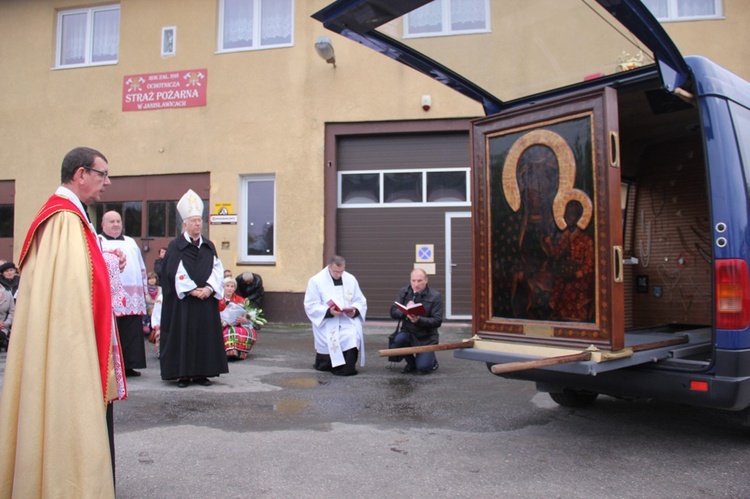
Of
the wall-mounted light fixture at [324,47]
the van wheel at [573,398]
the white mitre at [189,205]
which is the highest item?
the wall-mounted light fixture at [324,47]

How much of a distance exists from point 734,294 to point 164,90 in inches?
462

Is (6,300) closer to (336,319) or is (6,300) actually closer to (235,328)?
(235,328)

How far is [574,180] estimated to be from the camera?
422 cm

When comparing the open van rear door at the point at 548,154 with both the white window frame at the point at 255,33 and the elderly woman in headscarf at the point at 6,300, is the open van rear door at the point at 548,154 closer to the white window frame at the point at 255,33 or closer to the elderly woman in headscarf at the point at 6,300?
the elderly woman in headscarf at the point at 6,300

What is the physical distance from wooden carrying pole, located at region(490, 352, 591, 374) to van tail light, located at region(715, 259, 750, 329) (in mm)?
937

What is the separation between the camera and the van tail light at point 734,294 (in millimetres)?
3955

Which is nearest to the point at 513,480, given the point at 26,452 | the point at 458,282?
the point at 26,452

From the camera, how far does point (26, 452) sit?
2660mm

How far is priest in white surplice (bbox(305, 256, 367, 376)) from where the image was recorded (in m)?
7.36

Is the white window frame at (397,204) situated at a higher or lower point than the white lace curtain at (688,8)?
lower

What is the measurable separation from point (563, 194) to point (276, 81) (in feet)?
30.6

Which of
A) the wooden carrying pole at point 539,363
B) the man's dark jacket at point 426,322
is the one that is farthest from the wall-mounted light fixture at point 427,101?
the wooden carrying pole at point 539,363

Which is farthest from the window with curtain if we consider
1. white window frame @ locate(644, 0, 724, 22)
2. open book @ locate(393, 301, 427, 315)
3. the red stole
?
white window frame @ locate(644, 0, 724, 22)

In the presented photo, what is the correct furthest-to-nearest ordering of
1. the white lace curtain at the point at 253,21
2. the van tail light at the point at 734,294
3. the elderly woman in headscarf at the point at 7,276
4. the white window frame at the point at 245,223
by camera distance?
the white lace curtain at the point at 253,21, the white window frame at the point at 245,223, the elderly woman in headscarf at the point at 7,276, the van tail light at the point at 734,294
